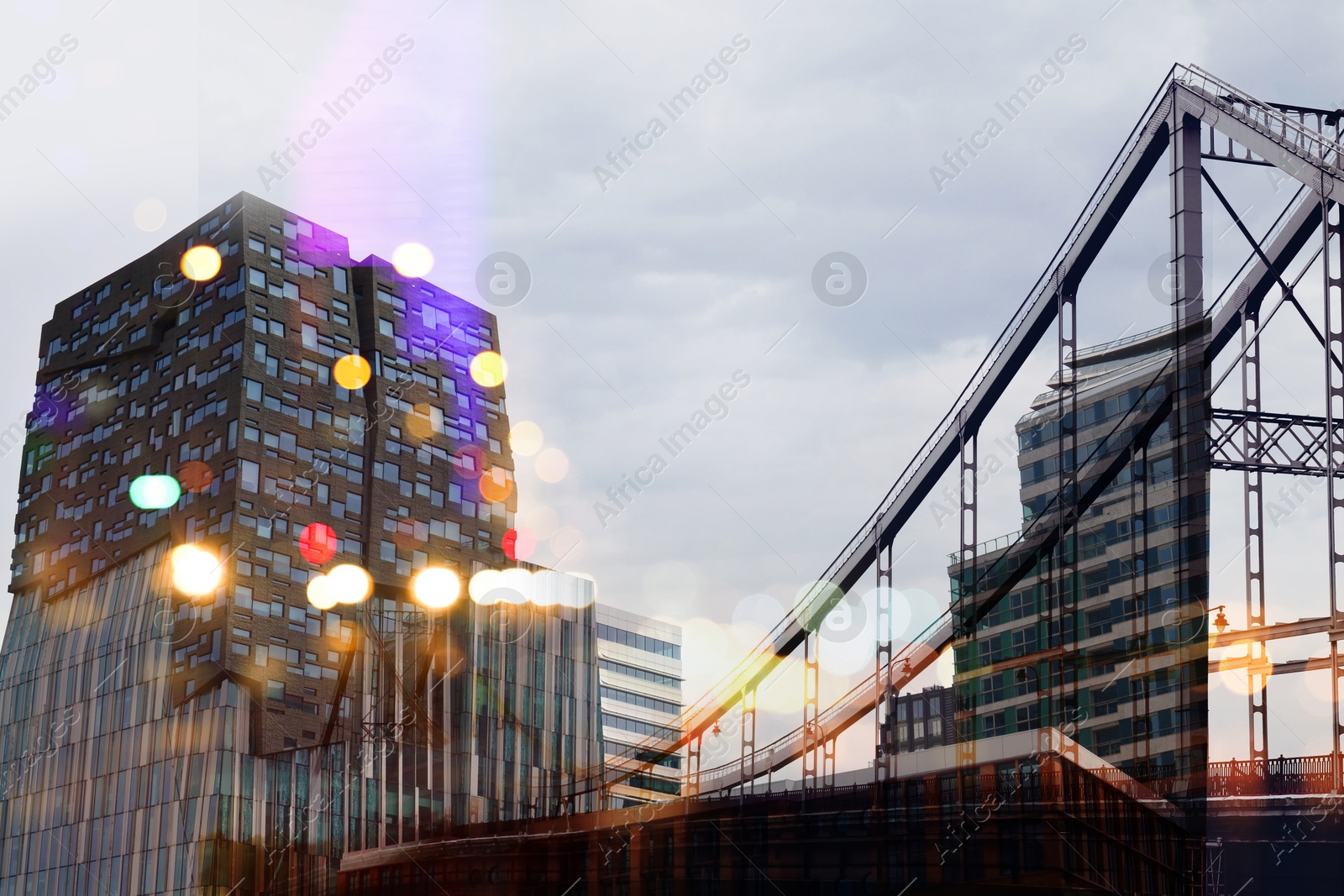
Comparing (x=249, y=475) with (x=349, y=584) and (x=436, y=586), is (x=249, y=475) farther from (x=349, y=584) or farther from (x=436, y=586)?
(x=436, y=586)

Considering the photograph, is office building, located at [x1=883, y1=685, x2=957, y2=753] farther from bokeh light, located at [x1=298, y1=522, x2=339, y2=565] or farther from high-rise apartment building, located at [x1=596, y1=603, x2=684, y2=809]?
bokeh light, located at [x1=298, y1=522, x2=339, y2=565]

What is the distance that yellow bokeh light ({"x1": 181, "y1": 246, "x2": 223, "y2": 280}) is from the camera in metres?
91.3

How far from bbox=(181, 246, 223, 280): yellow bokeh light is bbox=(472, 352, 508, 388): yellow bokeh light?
18.2 meters

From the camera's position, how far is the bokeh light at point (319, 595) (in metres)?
84.1

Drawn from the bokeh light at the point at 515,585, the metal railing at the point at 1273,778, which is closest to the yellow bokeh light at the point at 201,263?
the bokeh light at the point at 515,585

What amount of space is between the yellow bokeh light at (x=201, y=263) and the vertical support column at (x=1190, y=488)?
63.9 meters

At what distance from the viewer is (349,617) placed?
8494 centimetres

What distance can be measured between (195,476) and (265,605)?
930 centimetres

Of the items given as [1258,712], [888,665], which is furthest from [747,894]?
[1258,712]

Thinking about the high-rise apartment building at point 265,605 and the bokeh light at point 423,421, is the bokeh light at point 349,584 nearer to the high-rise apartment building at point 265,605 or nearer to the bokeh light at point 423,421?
the high-rise apartment building at point 265,605

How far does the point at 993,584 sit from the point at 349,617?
132 ft

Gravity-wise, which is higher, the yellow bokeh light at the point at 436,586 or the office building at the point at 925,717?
the yellow bokeh light at the point at 436,586

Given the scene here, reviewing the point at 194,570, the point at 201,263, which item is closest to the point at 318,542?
the point at 194,570

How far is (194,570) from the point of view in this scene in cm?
8281
